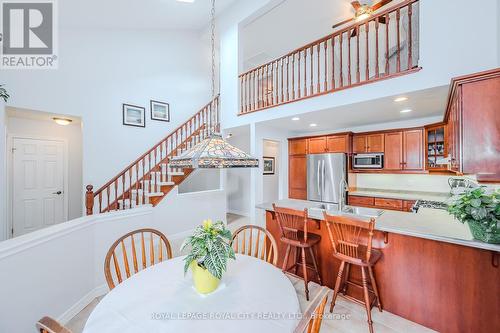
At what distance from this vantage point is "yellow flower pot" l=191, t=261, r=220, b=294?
1275 millimetres

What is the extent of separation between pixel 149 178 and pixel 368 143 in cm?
441

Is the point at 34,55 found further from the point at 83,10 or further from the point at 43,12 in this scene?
the point at 83,10

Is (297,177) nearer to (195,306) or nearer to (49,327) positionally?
(195,306)

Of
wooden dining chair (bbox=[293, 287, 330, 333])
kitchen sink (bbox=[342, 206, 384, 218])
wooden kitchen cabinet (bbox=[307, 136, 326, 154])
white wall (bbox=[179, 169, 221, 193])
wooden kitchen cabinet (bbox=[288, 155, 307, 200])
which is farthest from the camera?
white wall (bbox=[179, 169, 221, 193])

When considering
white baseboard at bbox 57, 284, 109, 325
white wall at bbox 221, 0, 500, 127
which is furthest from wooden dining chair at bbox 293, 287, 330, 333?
white wall at bbox 221, 0, 500, 127

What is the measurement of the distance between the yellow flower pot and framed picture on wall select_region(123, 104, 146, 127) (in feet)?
13.8

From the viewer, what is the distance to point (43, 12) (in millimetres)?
3318

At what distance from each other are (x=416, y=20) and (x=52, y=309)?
5.12 metres

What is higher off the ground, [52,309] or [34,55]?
[34,55]

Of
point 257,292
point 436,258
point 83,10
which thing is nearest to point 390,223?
point 436,258

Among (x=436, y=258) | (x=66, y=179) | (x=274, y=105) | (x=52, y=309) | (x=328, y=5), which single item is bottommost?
(x=52, y=309)

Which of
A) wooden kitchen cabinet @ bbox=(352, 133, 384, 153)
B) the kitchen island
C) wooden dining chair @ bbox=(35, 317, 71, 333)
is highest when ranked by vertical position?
wooden kitchen cabinet @ bbox=(352, 133, 384, 153)

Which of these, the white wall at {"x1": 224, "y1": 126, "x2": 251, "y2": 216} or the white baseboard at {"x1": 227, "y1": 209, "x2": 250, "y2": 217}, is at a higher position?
the white wall at {"x1": 224, "y1": 126, "x2": 251, "y2": 216}

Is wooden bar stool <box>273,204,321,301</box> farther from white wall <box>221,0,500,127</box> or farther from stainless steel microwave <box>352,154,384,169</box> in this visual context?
stainless steel microwave <box>352,154,384,169</box>
